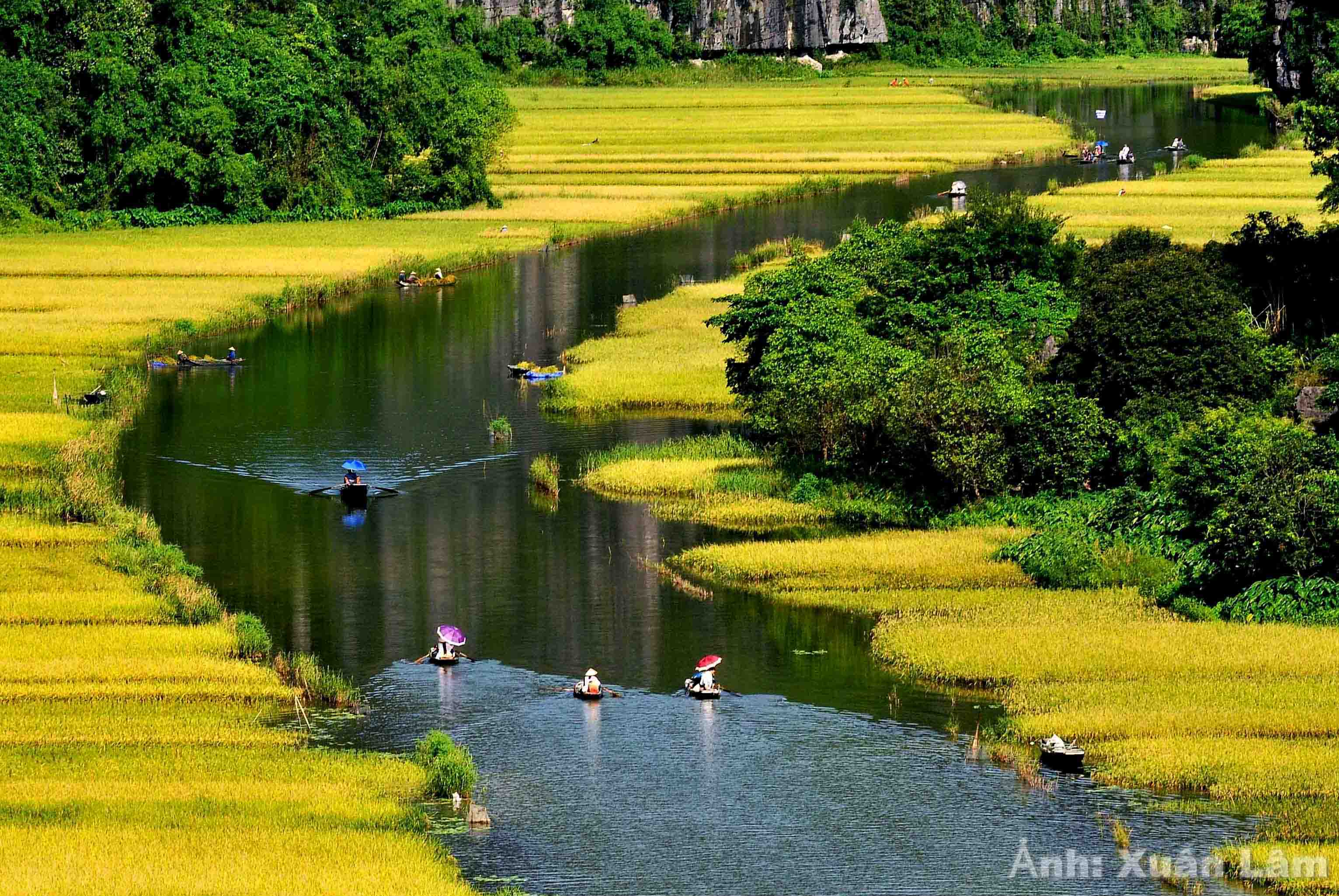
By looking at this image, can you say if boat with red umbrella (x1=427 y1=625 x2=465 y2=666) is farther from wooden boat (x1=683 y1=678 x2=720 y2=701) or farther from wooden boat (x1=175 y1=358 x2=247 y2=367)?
wooden boat (x1=175 y1=358 x2=247 y2=367)

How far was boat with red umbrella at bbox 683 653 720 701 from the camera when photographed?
30969 millimetres

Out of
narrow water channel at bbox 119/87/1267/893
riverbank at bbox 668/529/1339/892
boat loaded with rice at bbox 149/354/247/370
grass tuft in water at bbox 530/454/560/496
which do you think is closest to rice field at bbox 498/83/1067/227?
boat loaded with rice at bbox 149/354/247/370

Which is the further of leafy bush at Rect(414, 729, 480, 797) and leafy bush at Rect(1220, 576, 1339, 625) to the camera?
leafy bush at Rect(1220, 576, 1339, 625)

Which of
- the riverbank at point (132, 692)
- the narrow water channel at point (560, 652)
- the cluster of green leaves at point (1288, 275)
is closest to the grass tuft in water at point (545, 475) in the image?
the narrow water channel at point (560, 652)

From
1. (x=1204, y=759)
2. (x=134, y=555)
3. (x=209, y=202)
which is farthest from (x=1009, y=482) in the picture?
(x=209, y=202)

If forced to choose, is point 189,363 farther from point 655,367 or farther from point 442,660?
point 442,660

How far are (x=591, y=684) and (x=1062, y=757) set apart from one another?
24.0 feet

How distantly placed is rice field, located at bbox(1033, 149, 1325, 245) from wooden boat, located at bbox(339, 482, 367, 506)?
34399mm

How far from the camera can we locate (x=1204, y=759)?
90.7ft

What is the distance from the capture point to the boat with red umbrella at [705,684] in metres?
31.0

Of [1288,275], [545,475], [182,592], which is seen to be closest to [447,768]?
[182,592]

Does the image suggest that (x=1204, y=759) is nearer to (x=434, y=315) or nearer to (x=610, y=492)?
(x=610, y=492)

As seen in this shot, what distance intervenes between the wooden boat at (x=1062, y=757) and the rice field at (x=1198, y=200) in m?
42.9

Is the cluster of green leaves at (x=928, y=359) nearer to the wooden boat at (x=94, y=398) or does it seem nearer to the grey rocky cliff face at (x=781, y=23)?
the wooden boat at (x=94, y=398)
